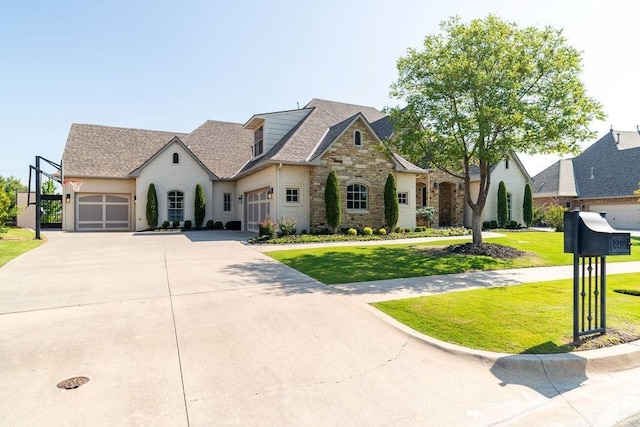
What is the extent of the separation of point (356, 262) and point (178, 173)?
60.4ft

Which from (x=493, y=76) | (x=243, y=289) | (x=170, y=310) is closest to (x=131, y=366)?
(x=170, y=310)

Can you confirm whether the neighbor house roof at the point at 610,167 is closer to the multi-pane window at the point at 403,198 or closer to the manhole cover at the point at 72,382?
the multi-pane window at the point at 403,198

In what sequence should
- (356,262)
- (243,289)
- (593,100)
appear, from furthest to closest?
(593,100) < (356,262) < (243,289)

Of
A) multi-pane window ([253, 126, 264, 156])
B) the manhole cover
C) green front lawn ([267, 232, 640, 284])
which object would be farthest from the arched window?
the manhole cover

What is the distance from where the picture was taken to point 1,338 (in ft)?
16.2

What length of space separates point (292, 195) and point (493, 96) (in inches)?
419

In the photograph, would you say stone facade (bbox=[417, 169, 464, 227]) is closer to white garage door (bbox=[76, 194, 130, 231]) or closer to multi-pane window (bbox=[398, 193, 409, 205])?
multi-pane window (bbox=[398, 193, 409, 205])

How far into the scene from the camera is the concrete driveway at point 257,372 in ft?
11.0

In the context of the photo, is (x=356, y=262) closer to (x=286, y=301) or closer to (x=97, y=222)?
(x=286, y=301)

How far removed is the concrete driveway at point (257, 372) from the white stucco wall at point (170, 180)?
746 inches

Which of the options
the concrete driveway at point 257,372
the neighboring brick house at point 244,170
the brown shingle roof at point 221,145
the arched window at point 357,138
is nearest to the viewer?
the concrete driveway at point 257,372

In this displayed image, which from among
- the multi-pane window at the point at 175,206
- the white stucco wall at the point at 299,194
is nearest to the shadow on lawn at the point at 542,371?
the white stucco wall at the point at 299,194

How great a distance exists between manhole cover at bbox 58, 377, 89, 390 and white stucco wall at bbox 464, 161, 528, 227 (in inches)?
1064

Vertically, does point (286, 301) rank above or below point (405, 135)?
below
